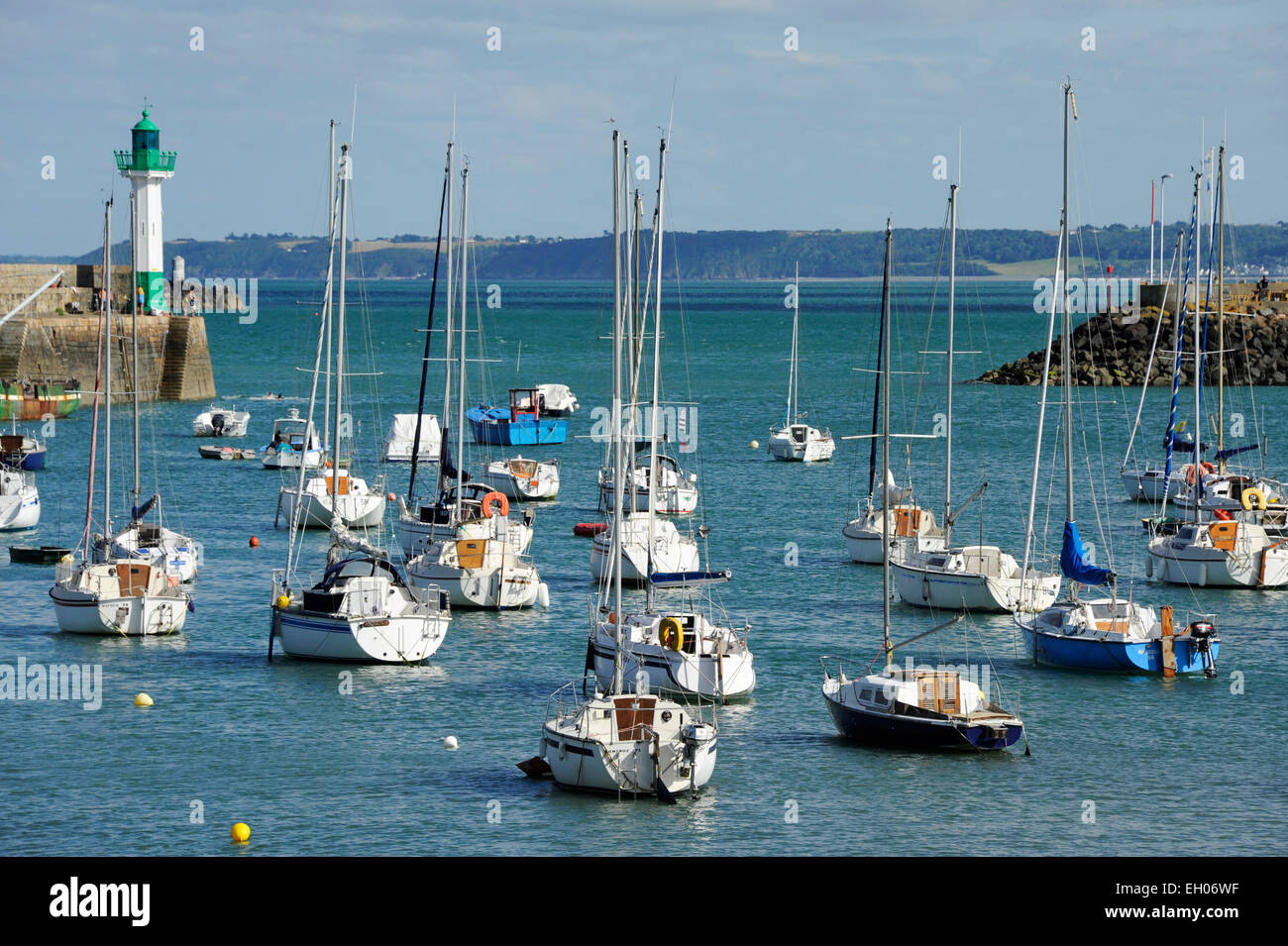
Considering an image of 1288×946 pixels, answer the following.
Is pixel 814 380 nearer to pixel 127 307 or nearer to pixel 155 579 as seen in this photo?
pixel 127 307

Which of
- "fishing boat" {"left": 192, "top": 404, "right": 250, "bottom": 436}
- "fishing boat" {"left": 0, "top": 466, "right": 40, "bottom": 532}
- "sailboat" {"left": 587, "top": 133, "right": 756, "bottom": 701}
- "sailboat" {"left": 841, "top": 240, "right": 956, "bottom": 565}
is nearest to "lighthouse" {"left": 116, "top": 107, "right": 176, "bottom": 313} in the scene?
"fishing boat" {"left": 192, "top": 404, "right": 250, "bottom": 436}

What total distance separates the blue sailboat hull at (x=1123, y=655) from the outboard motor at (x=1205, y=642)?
4cm

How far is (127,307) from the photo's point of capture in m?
112

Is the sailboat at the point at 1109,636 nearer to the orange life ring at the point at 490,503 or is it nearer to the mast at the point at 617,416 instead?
the mast at the point at 617,416

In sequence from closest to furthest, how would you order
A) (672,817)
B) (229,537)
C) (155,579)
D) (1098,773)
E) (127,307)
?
1. (672,817)
2. (1098,773)
3. (155,579)
4. (229,537)
5. (127,307)

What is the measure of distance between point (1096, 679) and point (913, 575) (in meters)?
8.12

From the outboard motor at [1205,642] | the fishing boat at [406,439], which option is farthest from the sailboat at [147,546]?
the fishing boat at [406,439]

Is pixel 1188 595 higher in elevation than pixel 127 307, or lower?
lower

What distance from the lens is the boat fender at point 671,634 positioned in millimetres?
34406

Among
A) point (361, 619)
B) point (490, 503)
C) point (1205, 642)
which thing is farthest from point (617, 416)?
point (490, 503)

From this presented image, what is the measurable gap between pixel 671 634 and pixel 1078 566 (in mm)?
9224

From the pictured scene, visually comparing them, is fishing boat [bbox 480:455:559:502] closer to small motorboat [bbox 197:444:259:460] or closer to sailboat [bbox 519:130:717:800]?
small motorboat [bbox 197:444:259:460]

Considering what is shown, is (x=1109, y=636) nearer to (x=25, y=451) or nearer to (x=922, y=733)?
(x=922, y=733)
